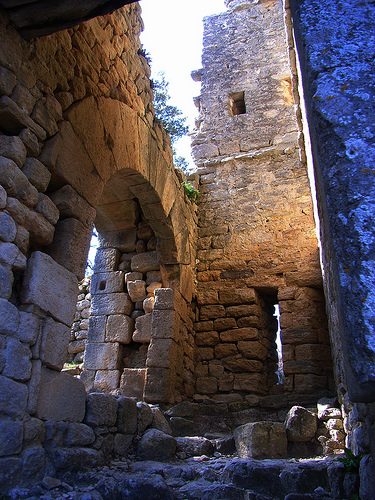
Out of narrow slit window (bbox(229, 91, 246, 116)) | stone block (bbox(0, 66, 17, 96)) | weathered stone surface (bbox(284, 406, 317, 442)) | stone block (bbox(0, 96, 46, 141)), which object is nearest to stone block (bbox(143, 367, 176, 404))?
weathered stone surface (bbox(284, 406, 317, 442))

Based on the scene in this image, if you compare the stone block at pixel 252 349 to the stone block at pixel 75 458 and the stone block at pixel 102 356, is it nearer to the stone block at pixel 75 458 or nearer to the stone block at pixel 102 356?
the stone block at pixel 102 356

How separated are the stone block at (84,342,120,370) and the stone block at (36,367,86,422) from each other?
2010mm

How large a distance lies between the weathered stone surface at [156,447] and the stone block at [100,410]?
38cm

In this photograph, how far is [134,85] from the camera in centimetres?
453

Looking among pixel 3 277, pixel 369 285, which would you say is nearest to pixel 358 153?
pixel 369 285

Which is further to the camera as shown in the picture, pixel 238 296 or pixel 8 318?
pixel 238 296

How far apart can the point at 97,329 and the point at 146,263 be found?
1.08 m

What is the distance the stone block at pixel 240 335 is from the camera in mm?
5680

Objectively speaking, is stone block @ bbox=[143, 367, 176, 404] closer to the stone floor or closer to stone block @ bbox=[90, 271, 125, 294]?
stone block @ bbox=[90, 271, 125, 294]

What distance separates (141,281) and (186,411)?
1716 millimetres

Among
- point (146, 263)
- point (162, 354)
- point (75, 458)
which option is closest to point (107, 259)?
point (146, 263)

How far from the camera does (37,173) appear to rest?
2.80m

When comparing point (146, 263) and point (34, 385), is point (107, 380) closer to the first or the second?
point (146, 263)

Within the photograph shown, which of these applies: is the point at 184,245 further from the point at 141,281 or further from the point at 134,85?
the point at 134,85
